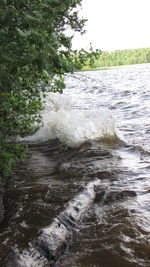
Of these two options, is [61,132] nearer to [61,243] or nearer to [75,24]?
[75,24]

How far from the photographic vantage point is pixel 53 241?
13.2 ft

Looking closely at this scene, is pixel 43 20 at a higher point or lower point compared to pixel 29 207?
higher

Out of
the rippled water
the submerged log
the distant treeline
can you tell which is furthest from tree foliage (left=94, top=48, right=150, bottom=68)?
the submerged log

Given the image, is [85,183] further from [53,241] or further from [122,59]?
[122,59]

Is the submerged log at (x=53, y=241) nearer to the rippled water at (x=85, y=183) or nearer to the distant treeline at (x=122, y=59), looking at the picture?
the rippled water at (x=85, y=183)

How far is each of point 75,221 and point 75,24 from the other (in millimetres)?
4141

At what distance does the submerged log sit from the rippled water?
97 mm

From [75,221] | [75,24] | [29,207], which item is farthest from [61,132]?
[75,221]

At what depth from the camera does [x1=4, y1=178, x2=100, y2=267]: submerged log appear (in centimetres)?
360

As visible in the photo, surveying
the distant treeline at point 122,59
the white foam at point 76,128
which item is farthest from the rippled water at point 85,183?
the distant treeline at point 122,59

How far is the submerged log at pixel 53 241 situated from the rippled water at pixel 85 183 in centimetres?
10

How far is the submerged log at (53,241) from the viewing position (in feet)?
11.8

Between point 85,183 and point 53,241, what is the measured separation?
2416 mm

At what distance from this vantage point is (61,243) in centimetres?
412
